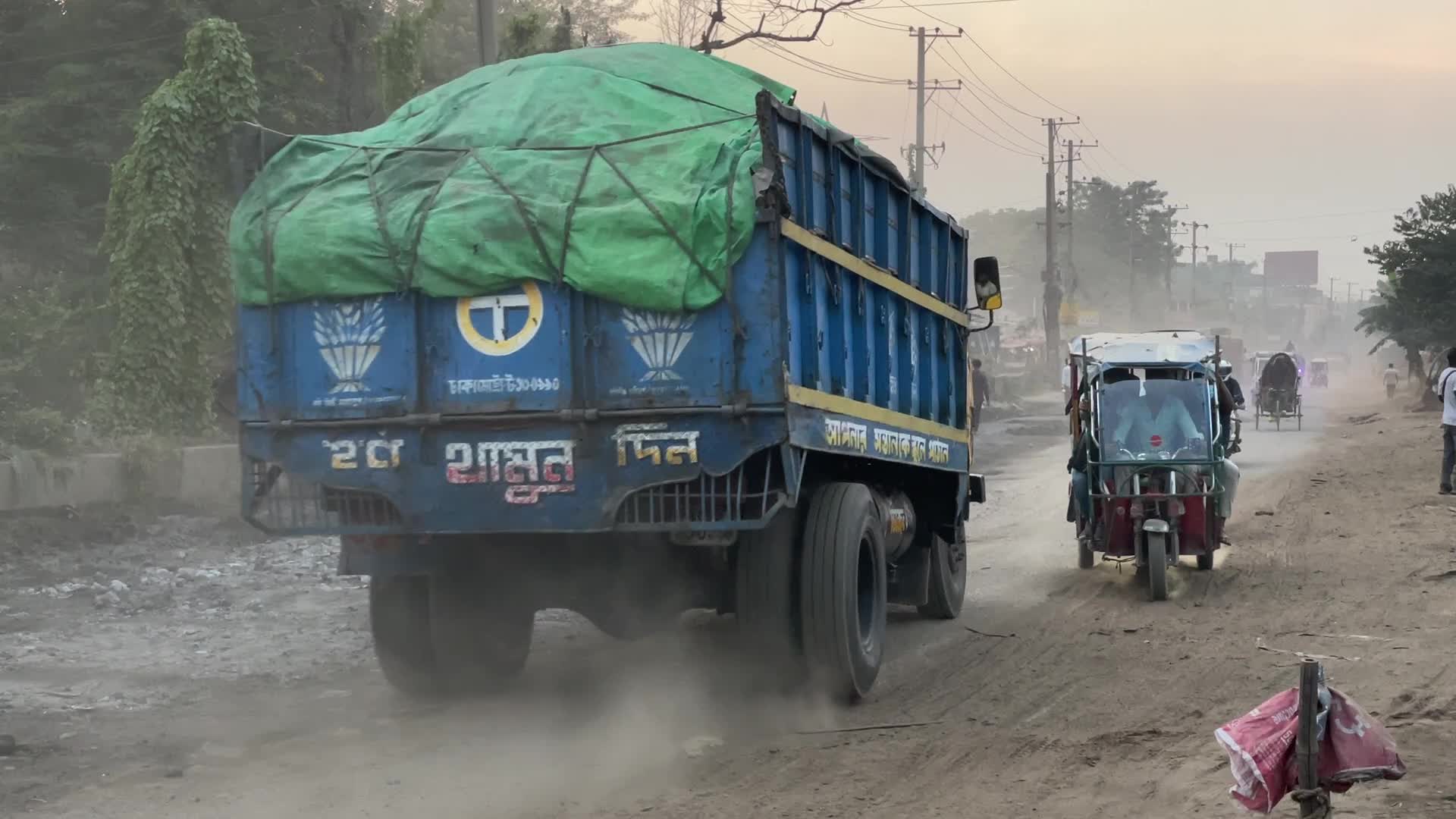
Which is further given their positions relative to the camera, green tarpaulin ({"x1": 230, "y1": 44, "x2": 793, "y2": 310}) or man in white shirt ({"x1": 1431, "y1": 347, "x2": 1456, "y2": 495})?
man in white shirt ({"x1": 1431, "y1": 347, "x2": 1456, "y2": 495})

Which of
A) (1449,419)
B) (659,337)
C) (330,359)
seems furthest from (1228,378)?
(330,359)

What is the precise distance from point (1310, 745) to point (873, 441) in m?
Answer: 4.12

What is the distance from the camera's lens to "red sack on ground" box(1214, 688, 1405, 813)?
494cm

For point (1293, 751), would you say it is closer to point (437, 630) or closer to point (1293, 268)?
point (437, 630)

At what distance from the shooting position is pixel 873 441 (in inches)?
346

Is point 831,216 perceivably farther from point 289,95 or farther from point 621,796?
point 289,95

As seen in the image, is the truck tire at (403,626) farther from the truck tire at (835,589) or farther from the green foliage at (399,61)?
the green foliage at (399,61)

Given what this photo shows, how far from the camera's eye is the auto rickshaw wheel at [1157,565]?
12.3 meters

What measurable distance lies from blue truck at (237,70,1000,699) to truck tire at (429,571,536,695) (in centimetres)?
2

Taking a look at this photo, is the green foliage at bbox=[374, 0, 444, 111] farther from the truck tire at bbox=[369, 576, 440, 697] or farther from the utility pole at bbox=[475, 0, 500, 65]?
the truck tire at bbox=[369, 576, 440, 697]

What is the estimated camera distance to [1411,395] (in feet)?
172

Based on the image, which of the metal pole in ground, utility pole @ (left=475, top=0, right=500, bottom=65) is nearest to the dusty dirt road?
the metal pole in ground

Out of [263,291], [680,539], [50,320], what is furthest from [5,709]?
[50,320]

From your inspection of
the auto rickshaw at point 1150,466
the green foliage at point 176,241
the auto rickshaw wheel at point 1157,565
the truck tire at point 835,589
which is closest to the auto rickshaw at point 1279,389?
the auto rickshaw at point 1150,466
